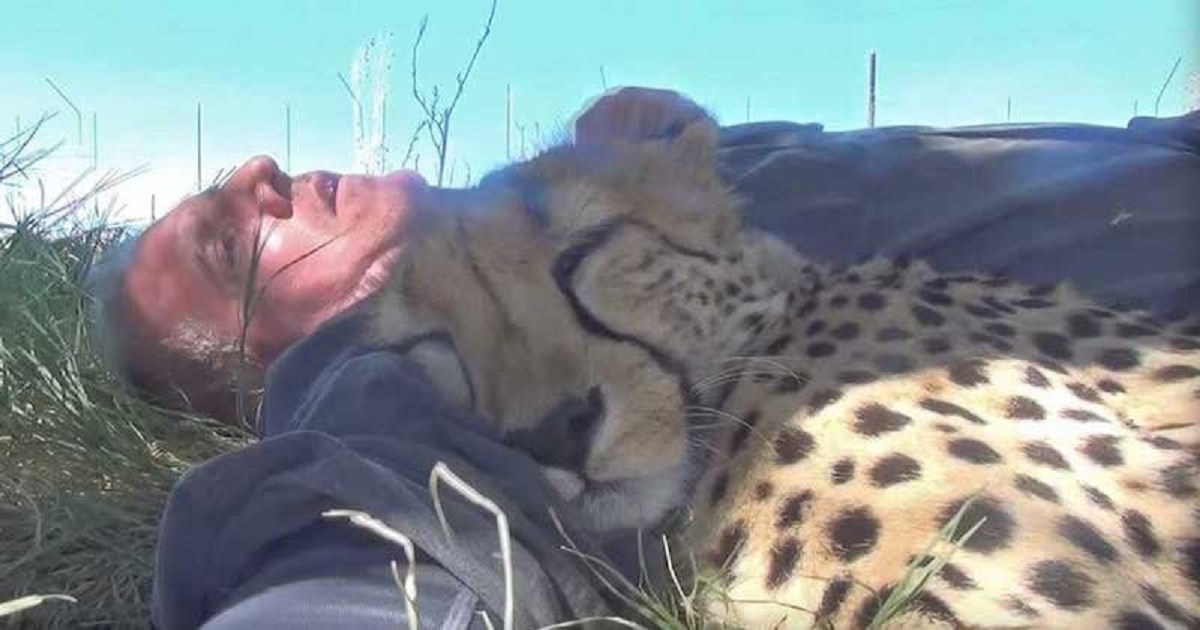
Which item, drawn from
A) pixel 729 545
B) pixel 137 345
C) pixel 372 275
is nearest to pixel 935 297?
pixel 729 545

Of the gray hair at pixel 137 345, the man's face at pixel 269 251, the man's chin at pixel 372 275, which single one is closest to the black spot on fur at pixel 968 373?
the man's chin at pixel 372 275

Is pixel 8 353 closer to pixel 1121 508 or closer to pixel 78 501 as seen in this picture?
pixel 78 501

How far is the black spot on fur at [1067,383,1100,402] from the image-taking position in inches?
48.2

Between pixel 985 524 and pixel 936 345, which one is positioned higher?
pixel 936 345

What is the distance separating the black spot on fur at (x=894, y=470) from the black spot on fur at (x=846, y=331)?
0.60ft

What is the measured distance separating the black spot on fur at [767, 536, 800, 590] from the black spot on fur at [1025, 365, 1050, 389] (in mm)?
271

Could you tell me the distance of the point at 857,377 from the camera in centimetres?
124

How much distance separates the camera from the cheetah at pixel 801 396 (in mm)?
1079

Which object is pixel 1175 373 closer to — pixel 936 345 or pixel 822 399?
pixel 936 345

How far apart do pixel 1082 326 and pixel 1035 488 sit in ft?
0.96

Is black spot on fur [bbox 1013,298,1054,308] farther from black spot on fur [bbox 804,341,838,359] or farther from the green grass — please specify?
the green grass

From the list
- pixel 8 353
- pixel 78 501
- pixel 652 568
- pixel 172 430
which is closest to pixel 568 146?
pixel 652 568

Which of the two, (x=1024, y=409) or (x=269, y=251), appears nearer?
(x=1024, y=409)

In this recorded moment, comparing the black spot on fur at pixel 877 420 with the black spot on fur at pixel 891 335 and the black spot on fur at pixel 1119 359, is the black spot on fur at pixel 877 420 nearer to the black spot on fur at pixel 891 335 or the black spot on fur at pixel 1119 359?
the black spot on fur at pixel 891 335
